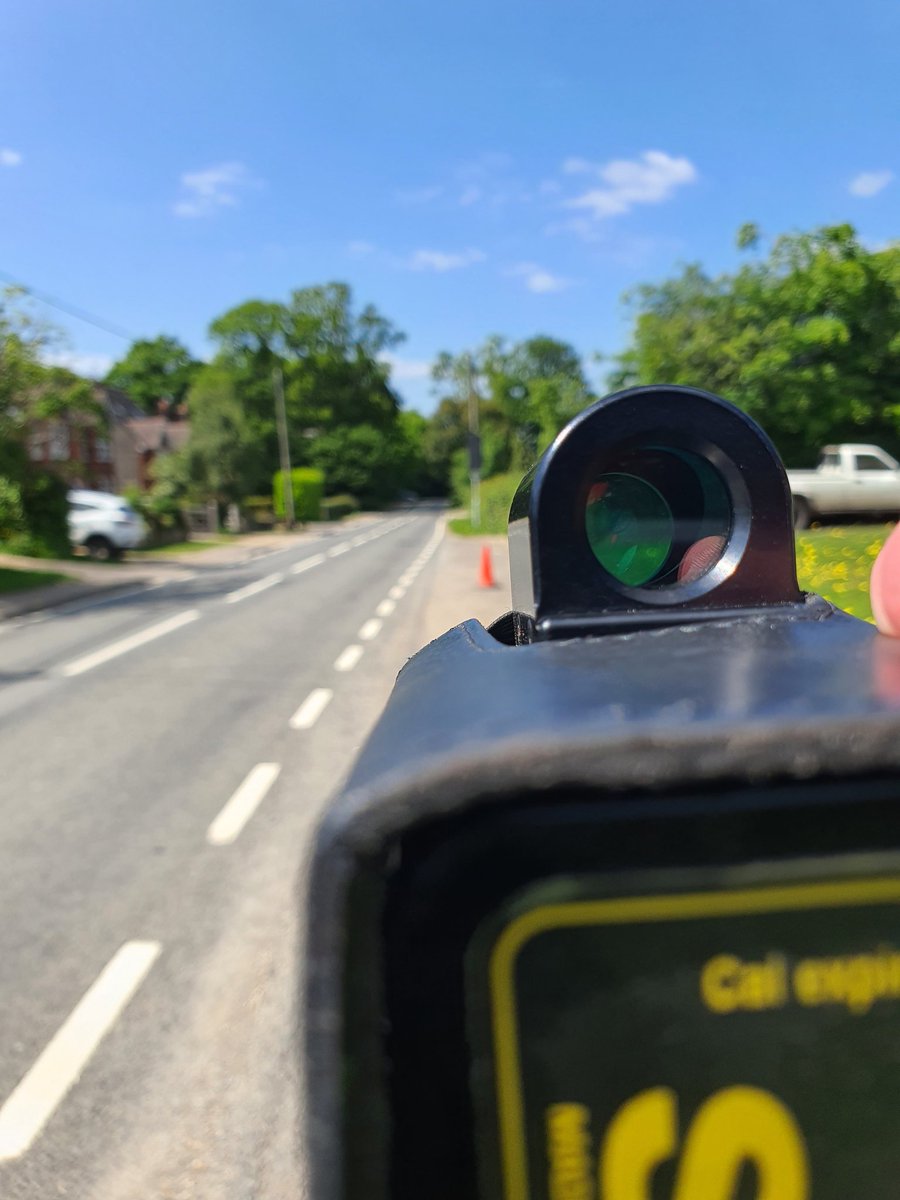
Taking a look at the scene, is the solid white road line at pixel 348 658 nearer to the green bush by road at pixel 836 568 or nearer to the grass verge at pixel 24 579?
the green bush by road at pixel 836 568

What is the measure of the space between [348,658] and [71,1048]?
703 centimetres

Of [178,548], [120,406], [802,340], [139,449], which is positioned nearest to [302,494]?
[120,406]

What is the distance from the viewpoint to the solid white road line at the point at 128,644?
385 inches

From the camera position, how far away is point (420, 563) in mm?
21516

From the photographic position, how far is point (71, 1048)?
290 centimetres

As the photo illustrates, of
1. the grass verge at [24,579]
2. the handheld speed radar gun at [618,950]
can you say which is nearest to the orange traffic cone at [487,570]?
the handheld speed radar gun at [618,950]

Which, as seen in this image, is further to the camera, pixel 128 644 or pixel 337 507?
pixel 337 507

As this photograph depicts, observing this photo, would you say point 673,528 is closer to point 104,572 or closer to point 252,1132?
point 252,1132

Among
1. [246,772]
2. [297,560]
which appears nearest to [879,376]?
[297,560]

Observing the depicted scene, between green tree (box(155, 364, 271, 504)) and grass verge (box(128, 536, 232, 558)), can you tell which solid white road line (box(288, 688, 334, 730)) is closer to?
grass verge (box(128, 536, 232, 558))

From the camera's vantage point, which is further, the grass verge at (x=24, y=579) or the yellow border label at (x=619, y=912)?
the grass verge at (x=24, y=579)

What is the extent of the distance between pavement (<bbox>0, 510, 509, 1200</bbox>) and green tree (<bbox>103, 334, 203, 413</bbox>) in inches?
3423

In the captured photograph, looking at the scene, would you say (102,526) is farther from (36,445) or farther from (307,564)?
(307,564)

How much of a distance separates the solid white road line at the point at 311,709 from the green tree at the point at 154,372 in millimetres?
88434
